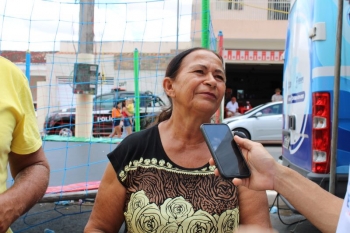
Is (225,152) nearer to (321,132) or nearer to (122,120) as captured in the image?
(321,132)

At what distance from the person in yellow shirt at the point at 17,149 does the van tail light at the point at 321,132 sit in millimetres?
2635

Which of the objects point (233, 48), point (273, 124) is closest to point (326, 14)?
point (273, 124)

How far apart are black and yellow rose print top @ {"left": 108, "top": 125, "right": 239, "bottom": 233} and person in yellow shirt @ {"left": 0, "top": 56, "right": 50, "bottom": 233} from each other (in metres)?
0.40

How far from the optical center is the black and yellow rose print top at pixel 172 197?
191cm

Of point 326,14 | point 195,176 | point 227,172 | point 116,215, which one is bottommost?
point 116,215

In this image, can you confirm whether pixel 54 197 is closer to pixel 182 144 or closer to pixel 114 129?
pixel 182 144

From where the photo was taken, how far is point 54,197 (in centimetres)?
401

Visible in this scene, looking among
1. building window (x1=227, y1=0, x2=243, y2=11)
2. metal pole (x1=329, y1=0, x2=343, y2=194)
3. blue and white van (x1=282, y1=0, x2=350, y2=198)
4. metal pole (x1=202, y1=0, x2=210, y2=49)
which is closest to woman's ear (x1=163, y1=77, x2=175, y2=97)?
metal pole (x1=329, y1=0, x2=343, y2=194)

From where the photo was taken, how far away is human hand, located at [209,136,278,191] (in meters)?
1.56

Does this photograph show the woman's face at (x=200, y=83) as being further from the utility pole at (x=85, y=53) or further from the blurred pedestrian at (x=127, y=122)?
the blurred pedestrian at (x=127, y=122)

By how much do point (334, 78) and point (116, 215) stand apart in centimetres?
232

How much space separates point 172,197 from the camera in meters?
1.95

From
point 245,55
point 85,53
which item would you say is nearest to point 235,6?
point 245,55

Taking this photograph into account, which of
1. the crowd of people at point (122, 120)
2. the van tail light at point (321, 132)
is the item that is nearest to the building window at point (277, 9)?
the crowd of people at point (122, 120)
